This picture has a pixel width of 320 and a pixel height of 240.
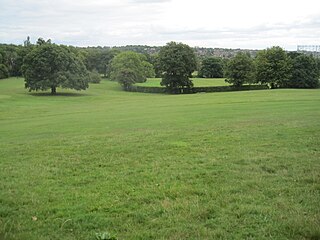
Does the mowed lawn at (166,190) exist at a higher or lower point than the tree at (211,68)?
lower

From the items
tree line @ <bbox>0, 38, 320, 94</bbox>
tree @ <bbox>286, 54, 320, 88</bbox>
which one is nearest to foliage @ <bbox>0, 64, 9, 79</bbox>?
tree line @ <bbox>0, 38, 320, 94</bbox>

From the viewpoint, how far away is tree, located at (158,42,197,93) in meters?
89.1

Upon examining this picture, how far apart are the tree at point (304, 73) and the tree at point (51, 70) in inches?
1804

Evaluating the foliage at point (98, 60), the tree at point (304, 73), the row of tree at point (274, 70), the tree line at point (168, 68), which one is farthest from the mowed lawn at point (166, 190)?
the foliage at point (98, 60)

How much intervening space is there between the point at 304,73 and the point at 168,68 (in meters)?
30.2

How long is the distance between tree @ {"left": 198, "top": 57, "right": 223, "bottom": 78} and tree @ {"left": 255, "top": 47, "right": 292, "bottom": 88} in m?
41.0

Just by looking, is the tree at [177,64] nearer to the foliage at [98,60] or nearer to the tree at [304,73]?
the tree at [304,73]

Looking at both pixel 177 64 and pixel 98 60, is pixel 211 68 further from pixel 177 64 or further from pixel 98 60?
pixel 177 64

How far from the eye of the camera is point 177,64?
88.7m

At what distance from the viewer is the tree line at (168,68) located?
7881 centimetres

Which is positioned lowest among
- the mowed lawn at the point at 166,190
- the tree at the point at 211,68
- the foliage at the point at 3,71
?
the mowed lawn at the point at 166,190

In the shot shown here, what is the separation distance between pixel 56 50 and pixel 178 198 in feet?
252

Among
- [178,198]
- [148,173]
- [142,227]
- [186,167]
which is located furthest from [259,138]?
[142,227]

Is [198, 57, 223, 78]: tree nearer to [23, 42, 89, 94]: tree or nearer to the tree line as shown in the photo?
the tree line
